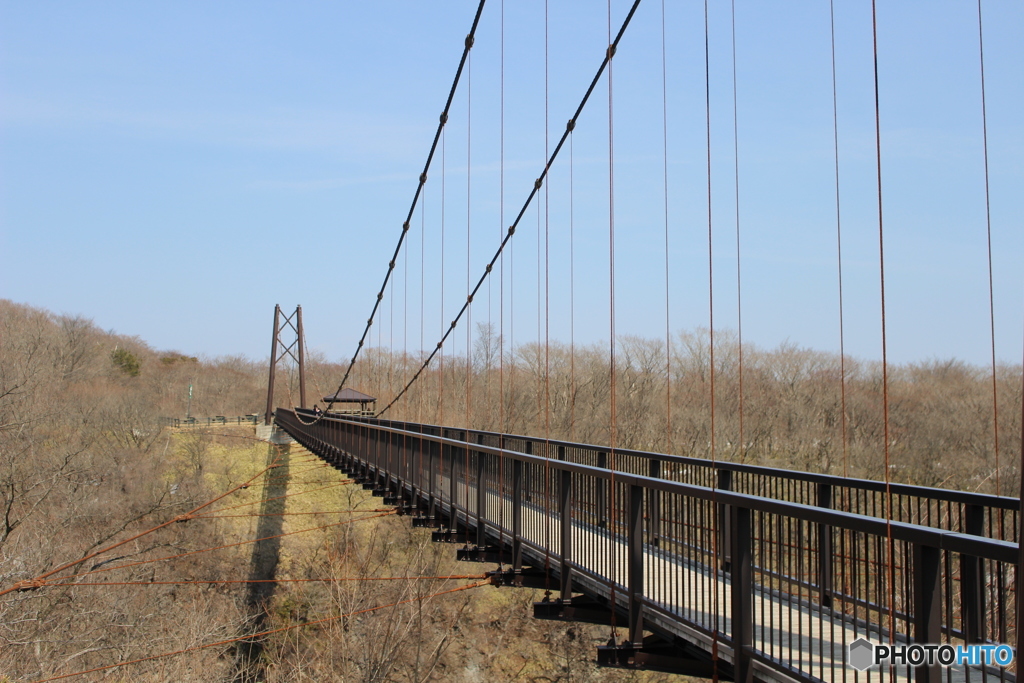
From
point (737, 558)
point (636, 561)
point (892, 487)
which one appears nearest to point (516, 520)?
point (636, 561)

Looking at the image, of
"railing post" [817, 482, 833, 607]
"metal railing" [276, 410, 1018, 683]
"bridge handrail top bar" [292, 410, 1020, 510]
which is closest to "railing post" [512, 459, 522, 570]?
"metal railing" [276, 410, 1018, 683]

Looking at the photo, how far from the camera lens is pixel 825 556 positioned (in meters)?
5.18

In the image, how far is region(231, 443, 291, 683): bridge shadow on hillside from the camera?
22.5 m

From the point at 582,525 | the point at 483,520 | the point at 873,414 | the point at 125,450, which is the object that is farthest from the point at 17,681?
the point at 873,414

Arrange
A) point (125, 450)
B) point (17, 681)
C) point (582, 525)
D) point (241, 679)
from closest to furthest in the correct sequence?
1. point (582, 525)
2. point (17, 681)
3. point (241, 679)
4. point (125, 450)

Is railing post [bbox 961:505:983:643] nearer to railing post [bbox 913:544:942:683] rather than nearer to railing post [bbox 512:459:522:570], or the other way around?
railing post [bbox 913:544:942:683]

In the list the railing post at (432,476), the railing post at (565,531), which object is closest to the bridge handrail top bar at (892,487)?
the railing post at (565,531)

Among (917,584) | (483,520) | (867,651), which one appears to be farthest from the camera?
(483,520)

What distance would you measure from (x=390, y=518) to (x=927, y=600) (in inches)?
1105

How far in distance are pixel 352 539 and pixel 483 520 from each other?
72.7 ft

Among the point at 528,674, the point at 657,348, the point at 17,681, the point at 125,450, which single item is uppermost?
the point at 657,348

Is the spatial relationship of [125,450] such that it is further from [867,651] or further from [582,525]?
[867,651]

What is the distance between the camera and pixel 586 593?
5.89m

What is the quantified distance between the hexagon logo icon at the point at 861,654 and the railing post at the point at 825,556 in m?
0.21
